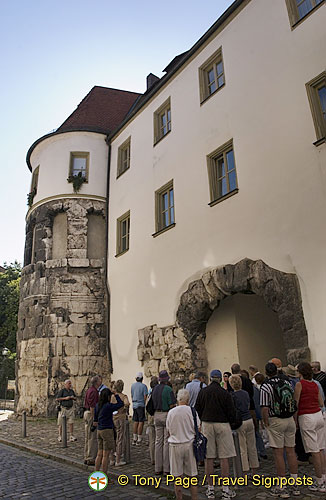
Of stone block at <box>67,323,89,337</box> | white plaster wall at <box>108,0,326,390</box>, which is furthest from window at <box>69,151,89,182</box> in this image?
stone block at <box>67,323,89,337</box>

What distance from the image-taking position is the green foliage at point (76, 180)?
15.7 m

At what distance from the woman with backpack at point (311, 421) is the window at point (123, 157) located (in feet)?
39.5

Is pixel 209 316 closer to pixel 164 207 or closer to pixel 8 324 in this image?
pixel 164 207

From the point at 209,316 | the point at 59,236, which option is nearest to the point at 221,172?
the point at 209,316

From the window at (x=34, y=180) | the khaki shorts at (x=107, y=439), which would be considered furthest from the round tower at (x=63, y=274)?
the khaki shorts at (x=107, y=439)

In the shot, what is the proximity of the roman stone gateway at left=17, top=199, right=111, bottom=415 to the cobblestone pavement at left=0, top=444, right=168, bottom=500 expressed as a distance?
5.90 m

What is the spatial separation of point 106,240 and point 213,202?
640 cm

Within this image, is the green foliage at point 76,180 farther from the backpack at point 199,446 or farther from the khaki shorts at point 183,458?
the khaki shorts at point 183,458

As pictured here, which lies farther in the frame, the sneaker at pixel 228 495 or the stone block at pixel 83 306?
the stone block at pixel 83 306

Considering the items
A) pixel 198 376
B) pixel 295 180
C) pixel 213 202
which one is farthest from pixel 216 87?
pixel 198 376

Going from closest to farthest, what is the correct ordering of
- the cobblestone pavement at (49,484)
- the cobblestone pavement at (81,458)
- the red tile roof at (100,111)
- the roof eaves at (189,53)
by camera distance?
the cobblestone pavement at (81,458)
the cobblestone pavement at (49,484)
the roof eaves at (189,53)
the red tile roof at (100,111)

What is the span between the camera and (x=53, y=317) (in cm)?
1402

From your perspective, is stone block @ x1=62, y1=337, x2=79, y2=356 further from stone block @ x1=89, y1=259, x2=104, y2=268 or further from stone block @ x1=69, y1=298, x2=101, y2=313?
stone block @ x1=89, y1=259, x2=104, y2=268

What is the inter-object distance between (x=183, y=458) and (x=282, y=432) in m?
1.22
